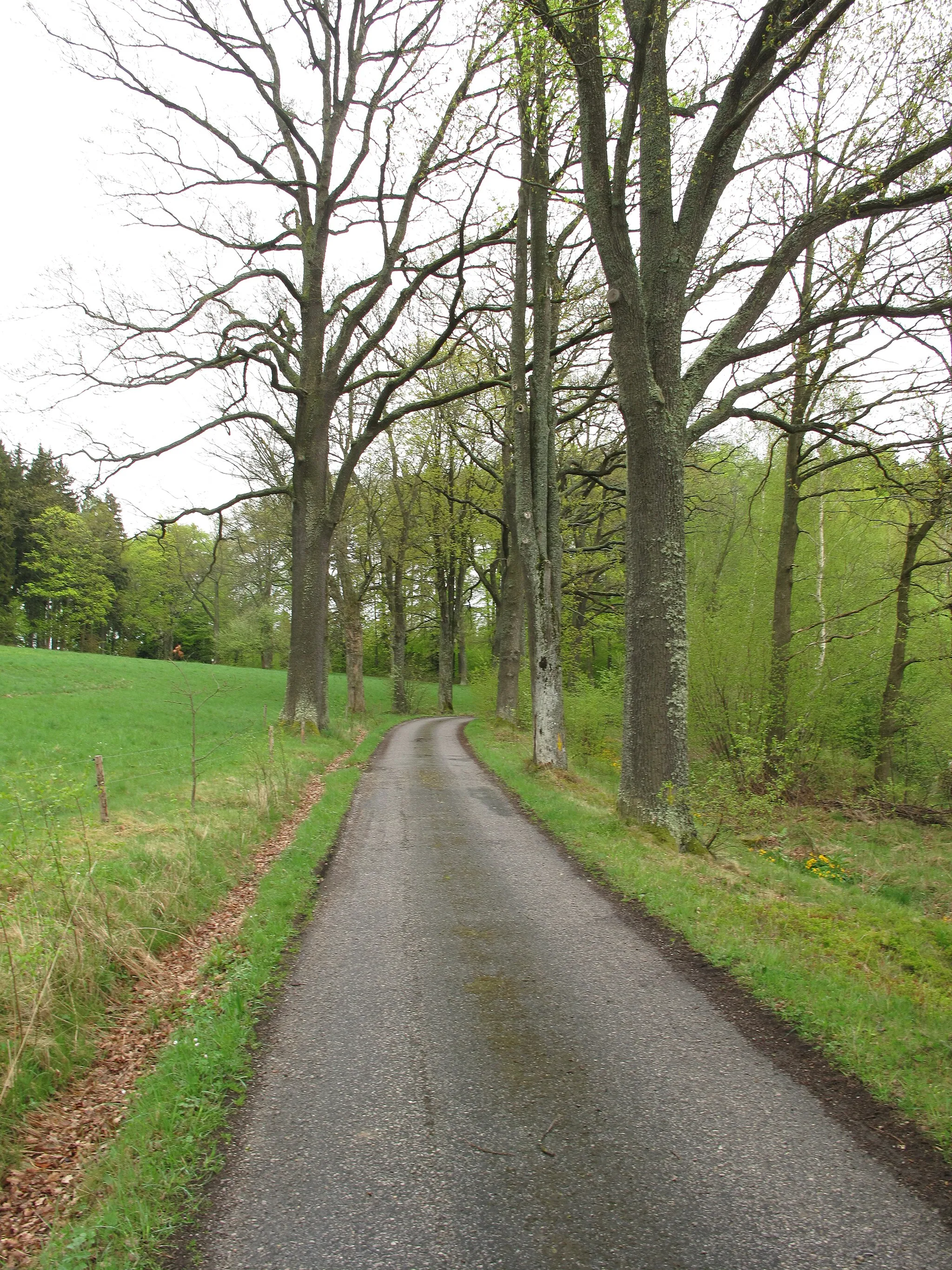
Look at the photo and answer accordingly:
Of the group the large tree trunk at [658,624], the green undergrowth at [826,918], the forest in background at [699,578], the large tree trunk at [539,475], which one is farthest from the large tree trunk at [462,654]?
the large tree trunk at [658,624]

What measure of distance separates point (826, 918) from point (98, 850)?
7230mm

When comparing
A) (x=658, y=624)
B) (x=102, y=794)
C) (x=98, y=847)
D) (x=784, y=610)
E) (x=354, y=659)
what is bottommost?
(x=98, y=847)

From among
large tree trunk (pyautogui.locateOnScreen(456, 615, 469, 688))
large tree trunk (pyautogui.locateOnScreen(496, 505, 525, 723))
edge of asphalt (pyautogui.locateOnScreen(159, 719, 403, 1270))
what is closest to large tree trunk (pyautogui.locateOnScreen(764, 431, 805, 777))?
large tree trunk (pyautogui.locateOnScreen(496, 505, 525, 723))

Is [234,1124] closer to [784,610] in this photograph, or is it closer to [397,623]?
[784,610]

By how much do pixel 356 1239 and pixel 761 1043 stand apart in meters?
2.50

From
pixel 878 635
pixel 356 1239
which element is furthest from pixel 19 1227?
pixel 878 635

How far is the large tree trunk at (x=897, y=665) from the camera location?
41.5 ft

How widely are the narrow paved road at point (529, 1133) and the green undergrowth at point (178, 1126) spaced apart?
6.3 inches

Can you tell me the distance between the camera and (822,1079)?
11.5ft

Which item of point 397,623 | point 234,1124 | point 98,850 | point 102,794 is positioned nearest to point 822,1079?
point 234,1124

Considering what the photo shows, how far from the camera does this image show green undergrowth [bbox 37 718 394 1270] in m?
2.60

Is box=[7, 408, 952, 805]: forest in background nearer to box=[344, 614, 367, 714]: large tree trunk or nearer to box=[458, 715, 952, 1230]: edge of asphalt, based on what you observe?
box=[344, 614, 367, 714]: large tree trunk

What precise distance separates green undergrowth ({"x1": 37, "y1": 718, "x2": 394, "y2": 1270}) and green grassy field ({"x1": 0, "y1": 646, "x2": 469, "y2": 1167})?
1.93 feet

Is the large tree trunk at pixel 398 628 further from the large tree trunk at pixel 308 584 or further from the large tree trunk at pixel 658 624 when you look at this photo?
the large tree trunk at pixel 658 624
